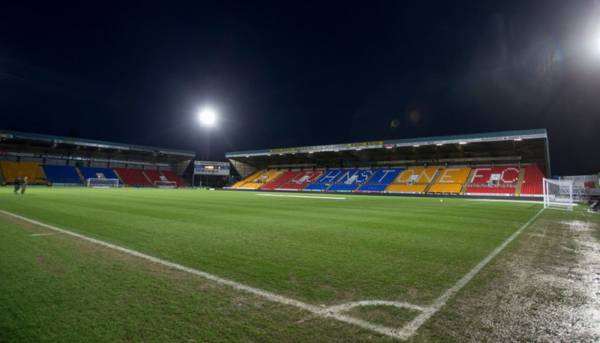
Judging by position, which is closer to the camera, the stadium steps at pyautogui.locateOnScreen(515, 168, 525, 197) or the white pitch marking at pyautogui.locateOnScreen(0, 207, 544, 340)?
the white pitch marking at pyautogui.locateOnScreen(0, 207, 544, 340)

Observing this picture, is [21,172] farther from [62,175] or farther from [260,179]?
[260,179]

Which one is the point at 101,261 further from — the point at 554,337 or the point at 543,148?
the point at 543,148

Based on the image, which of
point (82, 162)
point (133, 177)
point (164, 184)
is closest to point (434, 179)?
point (164, 184)

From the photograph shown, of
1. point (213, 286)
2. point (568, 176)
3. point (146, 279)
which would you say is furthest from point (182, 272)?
point (568, 176)

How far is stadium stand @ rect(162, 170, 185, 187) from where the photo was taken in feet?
198

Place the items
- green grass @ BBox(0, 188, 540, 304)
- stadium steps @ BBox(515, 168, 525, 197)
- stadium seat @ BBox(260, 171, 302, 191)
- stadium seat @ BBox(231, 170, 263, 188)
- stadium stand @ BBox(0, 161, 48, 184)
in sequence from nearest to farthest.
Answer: green grass @ BBox(0, 188, 540, 304) < stadium steps @ BBox(515, 168, 525, 197) < stadium stand @ BBox(0, 161, 48, 184) < stadium seat @ BBox(260, 171, 302, 191) < stadium seat @ BBox(231, 170, 263, 188)

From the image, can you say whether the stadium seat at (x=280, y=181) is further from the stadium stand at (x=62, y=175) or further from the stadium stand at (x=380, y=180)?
the stadium stand at (x=62, y=175)

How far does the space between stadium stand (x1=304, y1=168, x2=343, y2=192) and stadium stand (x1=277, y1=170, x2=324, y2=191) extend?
97 centimetres

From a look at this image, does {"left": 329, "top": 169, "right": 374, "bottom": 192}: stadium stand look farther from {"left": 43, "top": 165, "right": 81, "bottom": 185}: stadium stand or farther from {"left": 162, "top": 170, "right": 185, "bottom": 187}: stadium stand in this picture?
{"left": 43, "top": 165, "right": 81, "bottom": 185}: stadium stand

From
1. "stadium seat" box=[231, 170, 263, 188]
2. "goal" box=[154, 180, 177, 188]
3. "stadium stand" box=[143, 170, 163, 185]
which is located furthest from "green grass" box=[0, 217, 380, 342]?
"stadium stand" box=[143, 170, 163, 185]

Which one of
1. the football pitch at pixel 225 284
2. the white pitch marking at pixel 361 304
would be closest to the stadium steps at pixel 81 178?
the football pitch at pixel 225 284

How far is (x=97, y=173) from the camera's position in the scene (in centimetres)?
5116

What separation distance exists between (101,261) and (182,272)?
1.42 meters

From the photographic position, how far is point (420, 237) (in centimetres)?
620
